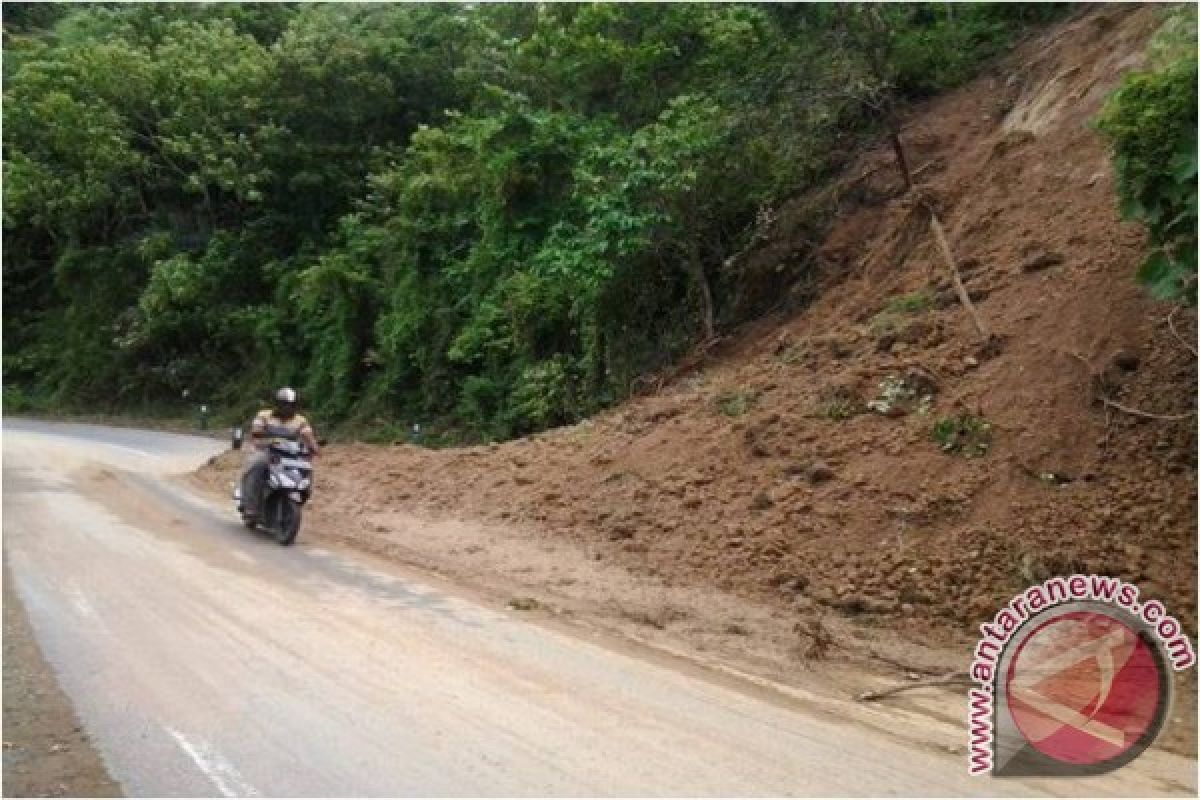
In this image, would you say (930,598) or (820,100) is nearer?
(930,598)

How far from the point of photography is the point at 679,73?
1972 cm

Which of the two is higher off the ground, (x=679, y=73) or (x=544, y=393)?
(x=679, y=73)

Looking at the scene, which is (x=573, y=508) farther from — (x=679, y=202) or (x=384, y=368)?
(x=384, y=368)

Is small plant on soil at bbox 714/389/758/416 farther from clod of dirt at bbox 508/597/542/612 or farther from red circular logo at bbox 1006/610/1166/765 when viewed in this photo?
red circular logo at bbox 1006/610/1166/765

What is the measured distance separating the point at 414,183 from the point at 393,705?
1924 centimetres

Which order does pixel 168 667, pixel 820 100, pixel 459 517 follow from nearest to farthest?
pixel 168 667, pixel 459 517, pixel 820 100

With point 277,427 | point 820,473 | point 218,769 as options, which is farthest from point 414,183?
point 218,769

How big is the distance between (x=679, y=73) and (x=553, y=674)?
15.6 metres

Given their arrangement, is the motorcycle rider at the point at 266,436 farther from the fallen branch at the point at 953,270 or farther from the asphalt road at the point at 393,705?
the fallen branch at the point at 953,270

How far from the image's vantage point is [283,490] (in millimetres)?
11070

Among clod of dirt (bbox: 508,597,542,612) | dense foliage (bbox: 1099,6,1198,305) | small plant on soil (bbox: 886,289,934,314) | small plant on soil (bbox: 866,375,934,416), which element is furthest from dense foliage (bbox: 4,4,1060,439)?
dense foliage (bbox: 1099,6,1198,305)

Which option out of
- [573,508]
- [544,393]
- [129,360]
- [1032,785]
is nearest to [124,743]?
[1032,785]

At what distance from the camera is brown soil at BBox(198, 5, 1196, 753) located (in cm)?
775

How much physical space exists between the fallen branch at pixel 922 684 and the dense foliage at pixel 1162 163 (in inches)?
110
